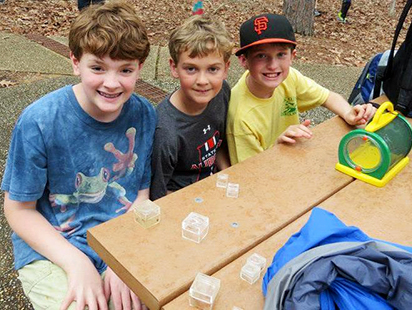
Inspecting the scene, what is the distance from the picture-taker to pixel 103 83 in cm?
153

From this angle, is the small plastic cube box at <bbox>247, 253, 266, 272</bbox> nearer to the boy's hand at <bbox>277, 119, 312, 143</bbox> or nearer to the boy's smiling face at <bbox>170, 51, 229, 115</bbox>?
the boy's hand at <bbox>277, 119, 312, 143</bbox>

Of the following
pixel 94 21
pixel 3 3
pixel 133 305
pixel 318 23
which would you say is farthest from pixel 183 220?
pixel 318 23

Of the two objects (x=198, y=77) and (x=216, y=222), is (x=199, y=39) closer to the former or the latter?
(x=198, y=77)

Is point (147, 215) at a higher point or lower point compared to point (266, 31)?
lower

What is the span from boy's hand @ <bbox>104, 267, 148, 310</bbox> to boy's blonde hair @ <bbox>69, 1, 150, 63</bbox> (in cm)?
82

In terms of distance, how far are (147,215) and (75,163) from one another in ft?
1.66

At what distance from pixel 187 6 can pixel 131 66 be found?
7.37 m

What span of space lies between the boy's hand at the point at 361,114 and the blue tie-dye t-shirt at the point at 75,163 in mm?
1045

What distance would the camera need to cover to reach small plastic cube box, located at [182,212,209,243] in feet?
3.98

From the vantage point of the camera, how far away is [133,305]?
141 centimetres

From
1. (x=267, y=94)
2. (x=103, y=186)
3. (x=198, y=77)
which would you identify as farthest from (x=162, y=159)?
(x=267, y=94)

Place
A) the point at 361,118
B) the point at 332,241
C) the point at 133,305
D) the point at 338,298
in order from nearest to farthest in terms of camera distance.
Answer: the point at 338,298 → the point at 332,241 → the point at 133,305 → the point at 361,118

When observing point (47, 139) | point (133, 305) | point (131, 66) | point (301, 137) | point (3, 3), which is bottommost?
point (3, 3)

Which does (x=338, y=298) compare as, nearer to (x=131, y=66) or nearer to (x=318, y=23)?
(x=131, y=66)
